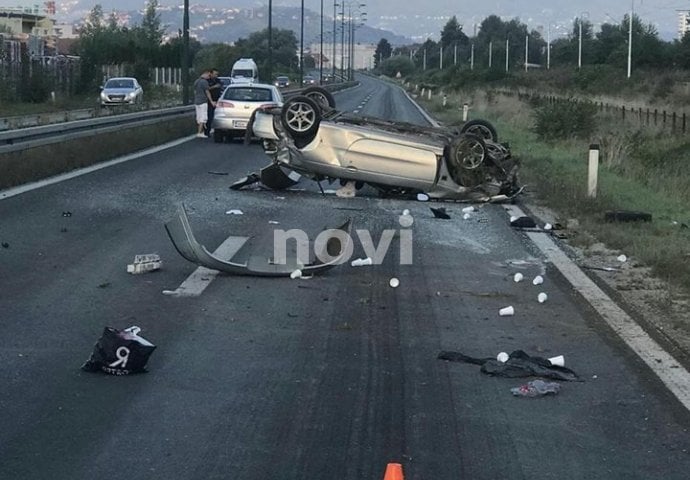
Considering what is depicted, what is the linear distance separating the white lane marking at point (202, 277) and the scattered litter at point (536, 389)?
3365 mm

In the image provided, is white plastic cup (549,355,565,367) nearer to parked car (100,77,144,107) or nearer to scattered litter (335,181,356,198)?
scattered litter (335,181,356,198)

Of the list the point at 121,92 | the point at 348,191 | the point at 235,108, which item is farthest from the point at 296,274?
the point at 121,92

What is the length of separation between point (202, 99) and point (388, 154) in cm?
1416

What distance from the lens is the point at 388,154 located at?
53.1 feet

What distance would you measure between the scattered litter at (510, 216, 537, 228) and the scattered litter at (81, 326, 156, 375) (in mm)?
8166

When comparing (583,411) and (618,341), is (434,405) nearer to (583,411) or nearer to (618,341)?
(583,411)

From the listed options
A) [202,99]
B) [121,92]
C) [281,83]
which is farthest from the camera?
[281,83]

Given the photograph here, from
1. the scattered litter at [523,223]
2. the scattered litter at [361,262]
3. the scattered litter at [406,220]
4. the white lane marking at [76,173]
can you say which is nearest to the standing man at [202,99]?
the white lane marking at [76,173]

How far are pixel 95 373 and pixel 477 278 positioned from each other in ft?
15.0

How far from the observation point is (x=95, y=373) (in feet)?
23.0

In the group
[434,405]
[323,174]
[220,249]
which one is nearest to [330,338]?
[434,405]

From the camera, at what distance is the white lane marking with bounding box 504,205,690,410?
7.13 m

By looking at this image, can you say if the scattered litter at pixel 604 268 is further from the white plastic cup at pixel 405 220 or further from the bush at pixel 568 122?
the bush at pixel 568 122

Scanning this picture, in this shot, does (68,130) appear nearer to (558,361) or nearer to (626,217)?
(626,217)
